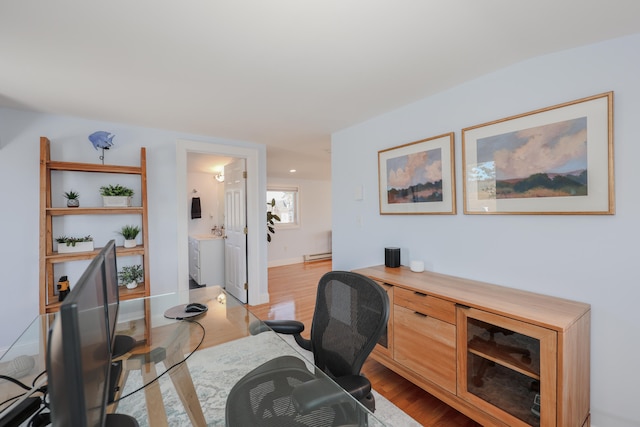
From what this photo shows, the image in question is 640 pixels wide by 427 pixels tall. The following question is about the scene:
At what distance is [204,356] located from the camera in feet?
5.32

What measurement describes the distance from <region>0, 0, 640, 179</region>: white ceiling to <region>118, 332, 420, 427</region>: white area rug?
1.69 metres

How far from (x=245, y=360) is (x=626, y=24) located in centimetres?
267

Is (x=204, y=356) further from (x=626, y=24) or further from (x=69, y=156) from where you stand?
(x=626, y=24)

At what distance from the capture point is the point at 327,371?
→ 4.58 ft

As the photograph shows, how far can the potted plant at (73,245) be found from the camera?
249 cm

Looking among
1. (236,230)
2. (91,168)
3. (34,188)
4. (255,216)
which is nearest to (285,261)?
(236,230)

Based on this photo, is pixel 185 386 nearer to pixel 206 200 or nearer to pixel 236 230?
pixel 236 230

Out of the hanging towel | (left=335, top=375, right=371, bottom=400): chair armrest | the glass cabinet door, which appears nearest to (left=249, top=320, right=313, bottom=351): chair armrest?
(left=335, top=375, right=371, bottom=400): chair armrest

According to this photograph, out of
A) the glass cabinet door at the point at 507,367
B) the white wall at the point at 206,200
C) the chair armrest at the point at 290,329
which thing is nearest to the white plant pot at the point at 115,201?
the chair armrest at the point at 290,329

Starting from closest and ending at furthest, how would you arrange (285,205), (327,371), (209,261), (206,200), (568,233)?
(327,371), (568,233), (209,261), (206,200), (285,205)

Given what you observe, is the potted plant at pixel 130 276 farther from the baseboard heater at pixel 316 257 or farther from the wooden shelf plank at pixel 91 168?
the baseboard heater at pixel 316 257

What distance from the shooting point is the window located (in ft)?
22.1

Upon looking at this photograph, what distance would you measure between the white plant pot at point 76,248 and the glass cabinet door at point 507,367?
3160 mm

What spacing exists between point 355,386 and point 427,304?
0.93m
